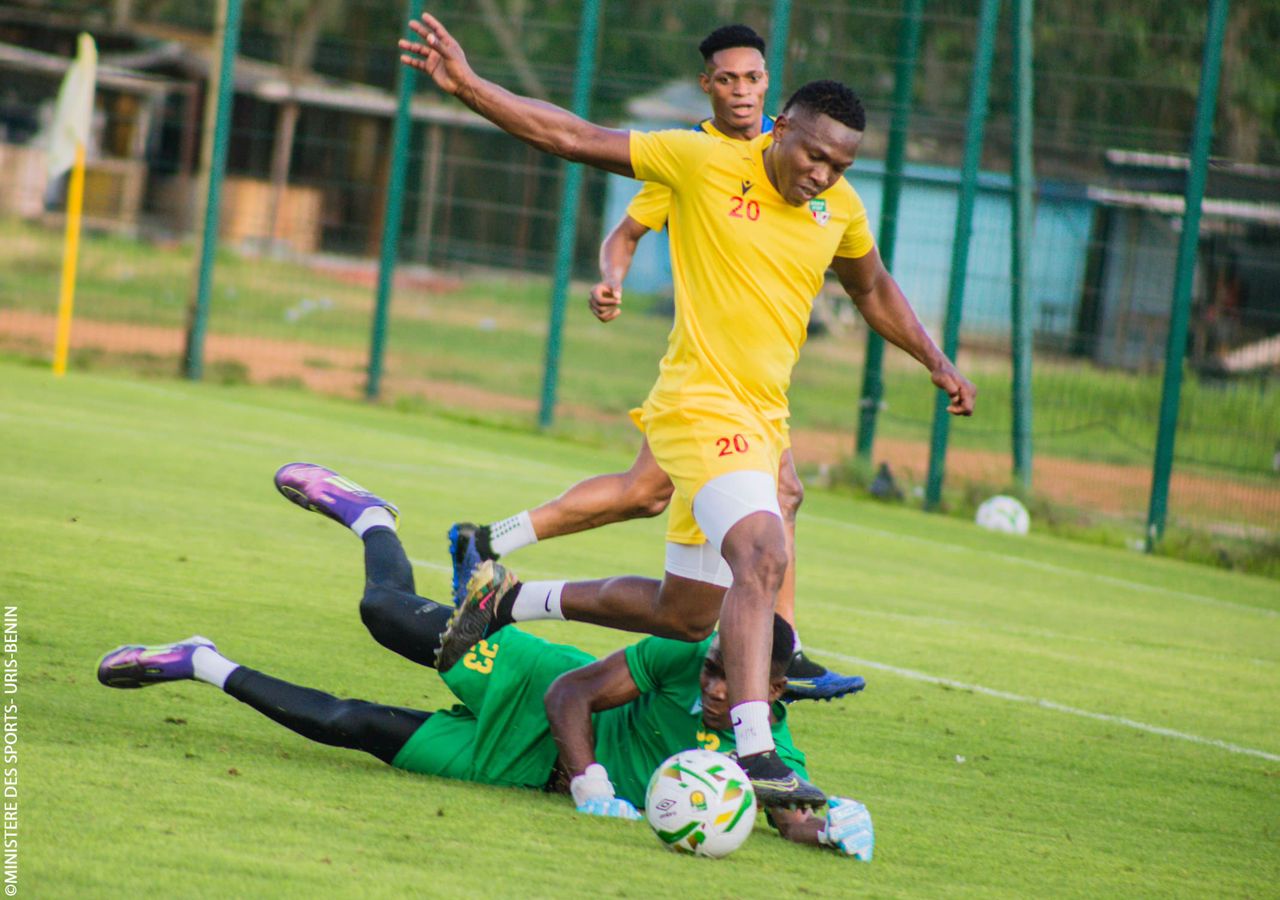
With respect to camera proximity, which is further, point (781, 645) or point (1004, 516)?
point (1004, 516)

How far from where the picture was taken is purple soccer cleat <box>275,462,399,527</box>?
20.4 feet

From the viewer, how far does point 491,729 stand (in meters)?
5.13

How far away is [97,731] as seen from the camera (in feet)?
16.1

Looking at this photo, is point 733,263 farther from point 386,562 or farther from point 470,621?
point 386,562

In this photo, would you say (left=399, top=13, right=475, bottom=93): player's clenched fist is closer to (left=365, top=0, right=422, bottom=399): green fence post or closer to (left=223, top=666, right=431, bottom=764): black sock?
(left=223, top=666, right=431, bottom=764): black sock

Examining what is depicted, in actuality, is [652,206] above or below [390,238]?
below

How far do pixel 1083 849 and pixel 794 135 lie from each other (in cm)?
243

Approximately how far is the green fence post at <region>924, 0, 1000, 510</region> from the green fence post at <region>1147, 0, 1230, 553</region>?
181 cm

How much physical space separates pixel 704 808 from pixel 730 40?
171 inches

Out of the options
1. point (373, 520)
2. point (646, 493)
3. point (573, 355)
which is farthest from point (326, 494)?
point (573, 355)

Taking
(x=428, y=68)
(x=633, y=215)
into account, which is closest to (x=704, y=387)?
(x=428, y=68)

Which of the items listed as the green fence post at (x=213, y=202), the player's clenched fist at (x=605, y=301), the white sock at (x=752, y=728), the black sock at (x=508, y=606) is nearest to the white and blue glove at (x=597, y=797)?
the white sock at (x=752, y=728)

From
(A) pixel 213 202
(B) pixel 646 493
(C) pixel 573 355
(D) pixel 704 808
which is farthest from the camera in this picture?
(C) pixel 573 355

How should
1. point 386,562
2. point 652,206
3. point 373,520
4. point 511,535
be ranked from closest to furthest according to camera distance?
point 386,562 → point 373,520 → point 511,535 → point 652,206
